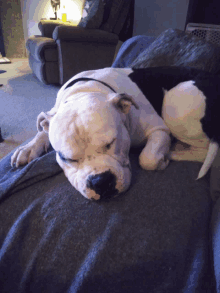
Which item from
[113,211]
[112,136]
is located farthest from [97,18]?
[113,211]

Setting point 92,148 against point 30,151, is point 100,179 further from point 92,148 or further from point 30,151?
point 30,151

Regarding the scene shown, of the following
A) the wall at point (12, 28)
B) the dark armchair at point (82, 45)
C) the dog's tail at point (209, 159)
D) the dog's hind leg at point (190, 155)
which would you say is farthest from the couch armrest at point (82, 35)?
the wall at point (12, 28)

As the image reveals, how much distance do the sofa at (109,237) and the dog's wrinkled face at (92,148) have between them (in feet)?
0.21

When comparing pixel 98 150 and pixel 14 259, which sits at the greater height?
pixel 98 150

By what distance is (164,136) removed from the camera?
1412 mm

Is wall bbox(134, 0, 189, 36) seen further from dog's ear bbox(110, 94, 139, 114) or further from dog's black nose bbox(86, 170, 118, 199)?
dog's black nose bbox(86, 170, 118, 199)

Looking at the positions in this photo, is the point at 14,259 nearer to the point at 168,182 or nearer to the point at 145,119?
the point at 168,182

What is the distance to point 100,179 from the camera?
97cm

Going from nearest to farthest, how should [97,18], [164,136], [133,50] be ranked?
[164,136], [133,50], [97,18]

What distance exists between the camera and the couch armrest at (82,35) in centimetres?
388

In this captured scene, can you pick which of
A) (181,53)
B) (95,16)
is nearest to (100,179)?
(181,53)

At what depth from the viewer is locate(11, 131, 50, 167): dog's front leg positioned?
1281 millimetres

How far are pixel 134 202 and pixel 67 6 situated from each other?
6471 millimetres

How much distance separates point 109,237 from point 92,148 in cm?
39
